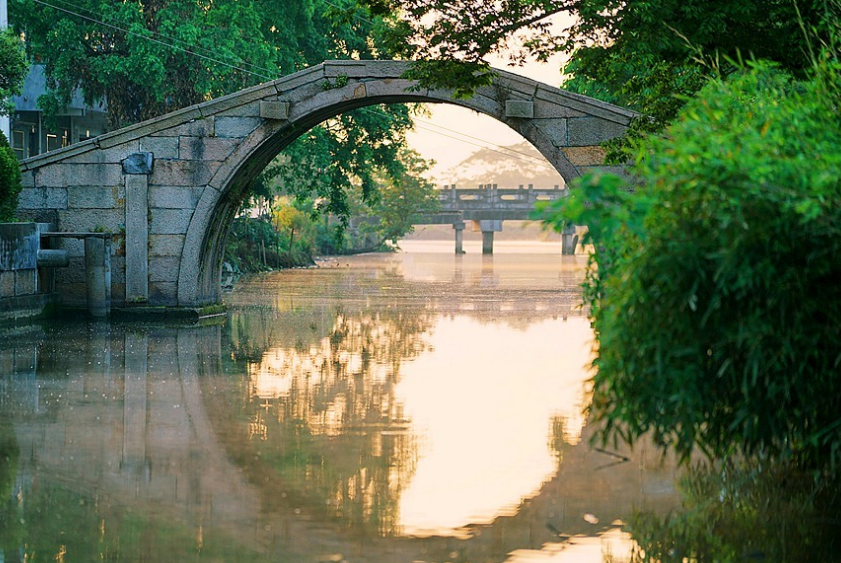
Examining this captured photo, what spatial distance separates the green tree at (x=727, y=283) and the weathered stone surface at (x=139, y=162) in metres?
14.7

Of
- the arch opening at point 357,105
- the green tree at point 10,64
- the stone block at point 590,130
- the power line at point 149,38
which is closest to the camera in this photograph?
the stone block at point 590,130

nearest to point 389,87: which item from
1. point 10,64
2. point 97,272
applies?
point 97,272

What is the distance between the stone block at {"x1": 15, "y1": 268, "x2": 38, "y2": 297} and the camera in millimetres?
18625

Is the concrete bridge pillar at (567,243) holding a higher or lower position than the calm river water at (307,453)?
higher

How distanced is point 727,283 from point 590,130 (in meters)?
13.4

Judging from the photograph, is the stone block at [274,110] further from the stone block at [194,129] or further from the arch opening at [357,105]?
the stone block at [194,129]

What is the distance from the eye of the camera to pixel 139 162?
2014 cm

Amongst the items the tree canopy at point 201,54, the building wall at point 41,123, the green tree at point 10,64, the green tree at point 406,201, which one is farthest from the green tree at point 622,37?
the green tree at point 406,201

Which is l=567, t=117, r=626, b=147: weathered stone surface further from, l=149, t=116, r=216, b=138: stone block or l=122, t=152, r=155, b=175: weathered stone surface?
l=122, t=152, r=155, b=175: weathered stone surface

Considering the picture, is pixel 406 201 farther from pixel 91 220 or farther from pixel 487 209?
pixel 91 220

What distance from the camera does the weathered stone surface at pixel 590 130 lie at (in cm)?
1895

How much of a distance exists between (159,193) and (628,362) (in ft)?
49.8

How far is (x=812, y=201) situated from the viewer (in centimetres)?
554

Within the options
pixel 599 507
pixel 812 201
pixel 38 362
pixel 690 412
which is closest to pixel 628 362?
pixel 690 412
